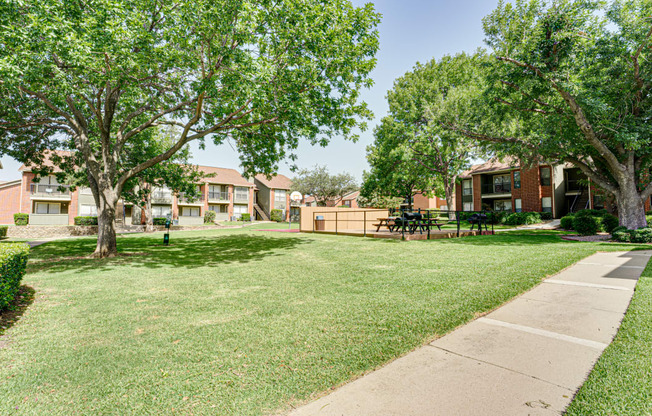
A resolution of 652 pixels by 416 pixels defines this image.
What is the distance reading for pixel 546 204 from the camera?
30.4 meters

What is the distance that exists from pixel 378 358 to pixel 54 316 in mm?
4837

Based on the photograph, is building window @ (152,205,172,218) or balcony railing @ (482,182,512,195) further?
building window @ (152,205,172,218)

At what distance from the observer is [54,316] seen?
4441 mm

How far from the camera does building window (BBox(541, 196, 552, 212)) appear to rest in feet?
98.9

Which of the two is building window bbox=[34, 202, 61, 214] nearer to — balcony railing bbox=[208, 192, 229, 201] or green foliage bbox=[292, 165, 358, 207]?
balcony railing bbox=[208, 192, 229, 201]

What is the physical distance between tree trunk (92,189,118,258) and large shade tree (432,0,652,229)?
57.6 ft

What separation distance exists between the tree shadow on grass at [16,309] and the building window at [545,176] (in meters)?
37.9

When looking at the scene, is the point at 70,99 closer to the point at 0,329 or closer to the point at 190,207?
the point at 0,329

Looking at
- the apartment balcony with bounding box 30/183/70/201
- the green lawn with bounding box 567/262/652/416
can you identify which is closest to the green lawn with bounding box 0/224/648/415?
the green lawn with bounding box 567/262/652/416

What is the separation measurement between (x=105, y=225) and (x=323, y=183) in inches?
1498

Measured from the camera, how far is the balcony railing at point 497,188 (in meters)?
34.3

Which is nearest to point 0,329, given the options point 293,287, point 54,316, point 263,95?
point 54,316

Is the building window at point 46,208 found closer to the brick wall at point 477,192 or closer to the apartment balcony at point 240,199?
the apartment balcony at point 240,199

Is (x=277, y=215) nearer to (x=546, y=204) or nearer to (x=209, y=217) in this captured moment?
(x=209, y=217)
